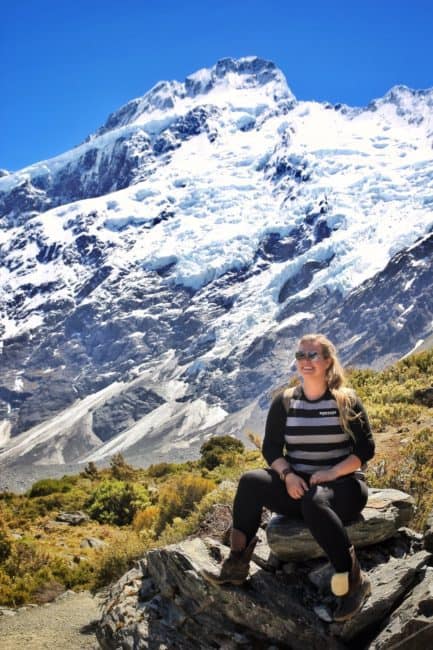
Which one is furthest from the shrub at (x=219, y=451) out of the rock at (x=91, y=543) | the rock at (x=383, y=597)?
the rock at (x=383, y=597)

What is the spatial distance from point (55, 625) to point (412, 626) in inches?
246

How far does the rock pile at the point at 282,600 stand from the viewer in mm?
5785

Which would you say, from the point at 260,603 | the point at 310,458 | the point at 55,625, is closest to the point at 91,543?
the point at 55,625

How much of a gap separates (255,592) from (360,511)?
1.23 meters

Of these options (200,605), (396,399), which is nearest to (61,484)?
(396,399)

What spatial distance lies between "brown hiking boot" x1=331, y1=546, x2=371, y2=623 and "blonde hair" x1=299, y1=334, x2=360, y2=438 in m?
1.14

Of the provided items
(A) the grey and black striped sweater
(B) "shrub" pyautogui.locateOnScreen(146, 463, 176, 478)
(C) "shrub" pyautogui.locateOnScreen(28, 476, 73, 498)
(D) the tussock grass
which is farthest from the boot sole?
(B) "shrub" pyautogui.locateOnScreen(146, 463, 176, 478)

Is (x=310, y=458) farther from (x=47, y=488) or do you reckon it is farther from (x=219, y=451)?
(x=47, y=488)

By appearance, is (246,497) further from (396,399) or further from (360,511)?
(396,399)

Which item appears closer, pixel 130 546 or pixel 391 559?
pixel 391 559

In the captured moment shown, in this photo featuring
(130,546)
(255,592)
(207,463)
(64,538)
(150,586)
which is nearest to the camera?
(255,592)

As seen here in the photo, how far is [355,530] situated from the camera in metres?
6.46

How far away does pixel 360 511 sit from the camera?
634 cm

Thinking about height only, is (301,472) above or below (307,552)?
above
